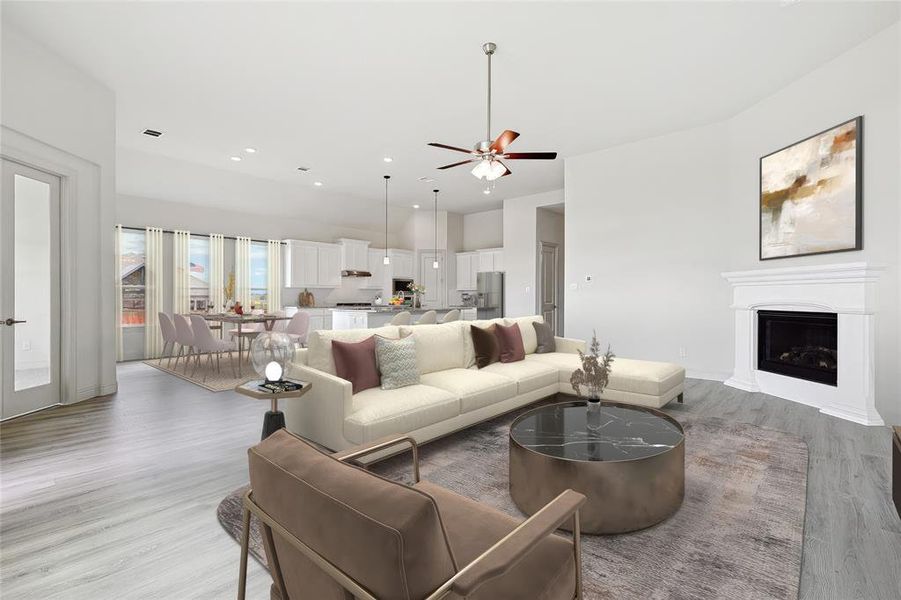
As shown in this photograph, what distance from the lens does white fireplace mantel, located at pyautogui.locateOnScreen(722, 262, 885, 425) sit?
12.2 ft

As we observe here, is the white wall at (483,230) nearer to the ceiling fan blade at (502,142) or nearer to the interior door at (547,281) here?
the interior door at (547,281)

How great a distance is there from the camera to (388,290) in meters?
10.3

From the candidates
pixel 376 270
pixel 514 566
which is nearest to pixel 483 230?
pixel 376 270

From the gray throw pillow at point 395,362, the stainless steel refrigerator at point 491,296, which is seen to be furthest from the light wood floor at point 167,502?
the stainless steel refrigerator at point 491,296

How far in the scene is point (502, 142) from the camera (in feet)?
11.3

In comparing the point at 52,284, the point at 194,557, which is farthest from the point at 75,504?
the point at 52,284

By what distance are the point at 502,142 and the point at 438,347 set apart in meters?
1.85

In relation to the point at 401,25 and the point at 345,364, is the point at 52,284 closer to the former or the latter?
the point at 345,364

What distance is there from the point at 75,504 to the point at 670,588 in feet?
9.77

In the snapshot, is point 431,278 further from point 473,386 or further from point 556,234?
point 473,386

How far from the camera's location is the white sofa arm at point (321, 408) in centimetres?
268

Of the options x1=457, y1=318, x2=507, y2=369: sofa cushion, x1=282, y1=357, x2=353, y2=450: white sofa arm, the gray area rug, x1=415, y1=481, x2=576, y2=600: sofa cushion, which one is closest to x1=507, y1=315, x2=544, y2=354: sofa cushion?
x1=457, y1=318, x2=507, y2=369: sofa cushion

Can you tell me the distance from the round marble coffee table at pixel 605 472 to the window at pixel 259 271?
7.76m

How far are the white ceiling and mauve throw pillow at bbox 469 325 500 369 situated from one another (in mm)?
2516
